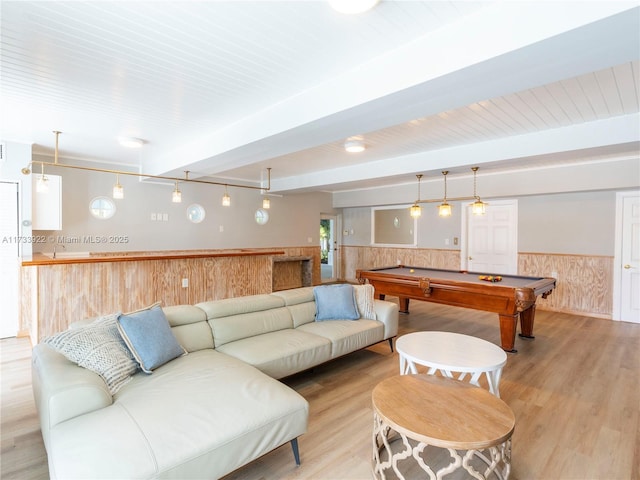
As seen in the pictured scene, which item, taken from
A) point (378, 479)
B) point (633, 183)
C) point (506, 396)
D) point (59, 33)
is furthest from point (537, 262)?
point (59, 33)

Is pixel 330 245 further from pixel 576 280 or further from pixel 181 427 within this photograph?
pixel 181 427

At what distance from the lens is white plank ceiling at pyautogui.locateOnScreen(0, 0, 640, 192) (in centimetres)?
169

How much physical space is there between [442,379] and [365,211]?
699 cm

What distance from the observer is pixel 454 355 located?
2434mm

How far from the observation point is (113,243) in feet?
18.1

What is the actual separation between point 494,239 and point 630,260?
1.98 m

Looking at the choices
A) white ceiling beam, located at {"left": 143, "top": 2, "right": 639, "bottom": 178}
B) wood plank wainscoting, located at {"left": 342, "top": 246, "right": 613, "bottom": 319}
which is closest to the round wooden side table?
white ceiling beam, located at {"left": 143, "top": 2, "right": 639, "bottom": 178}

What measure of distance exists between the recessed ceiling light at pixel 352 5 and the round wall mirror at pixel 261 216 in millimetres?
6072

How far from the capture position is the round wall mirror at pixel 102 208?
5.35m

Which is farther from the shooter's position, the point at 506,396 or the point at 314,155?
the point at 314,155

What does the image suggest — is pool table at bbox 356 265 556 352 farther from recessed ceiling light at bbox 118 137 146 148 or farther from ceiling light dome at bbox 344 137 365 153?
recessed ceiling light at bbox 118 137 146 148

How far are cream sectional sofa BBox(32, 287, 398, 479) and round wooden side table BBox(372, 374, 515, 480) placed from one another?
1.71ft

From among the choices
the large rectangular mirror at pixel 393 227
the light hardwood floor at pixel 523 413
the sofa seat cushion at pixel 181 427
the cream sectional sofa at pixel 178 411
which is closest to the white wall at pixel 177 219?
the large rectangular mirror at pixel 393 227

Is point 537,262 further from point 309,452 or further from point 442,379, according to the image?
point 309,452
